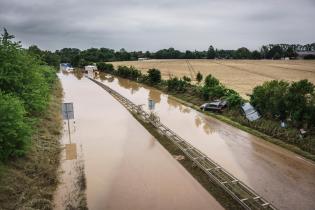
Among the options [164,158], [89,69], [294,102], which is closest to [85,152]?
[164,158]

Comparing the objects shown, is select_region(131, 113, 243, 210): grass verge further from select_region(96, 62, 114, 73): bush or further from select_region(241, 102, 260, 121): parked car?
select_region(96, 62, 114, 73): bush

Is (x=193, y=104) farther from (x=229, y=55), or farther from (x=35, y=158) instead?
(x=229, y=55)

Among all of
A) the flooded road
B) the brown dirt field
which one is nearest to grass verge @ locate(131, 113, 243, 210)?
the flooded road

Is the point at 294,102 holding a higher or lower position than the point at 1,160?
higher

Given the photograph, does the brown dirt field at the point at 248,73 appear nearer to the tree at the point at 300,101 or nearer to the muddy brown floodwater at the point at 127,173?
the tree at the point at 300,101

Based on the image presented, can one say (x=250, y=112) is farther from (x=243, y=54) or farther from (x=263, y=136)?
(x=243, y=54)

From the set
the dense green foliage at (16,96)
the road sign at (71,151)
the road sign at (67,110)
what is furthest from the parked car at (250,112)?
the dense green foliage at (16,96)

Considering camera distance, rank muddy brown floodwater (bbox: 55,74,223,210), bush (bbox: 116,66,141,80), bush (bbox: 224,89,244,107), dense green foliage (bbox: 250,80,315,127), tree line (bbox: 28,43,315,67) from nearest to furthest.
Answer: muddy brown floodwater (bbox: 55,74,223,210) < dense green foliage (bbox: 250,80,315,127) < bush (bbox: 224,89,244,107) < bush (bbox: 116,66,141,80) < tree line (bbox: 28,43,315,67)
